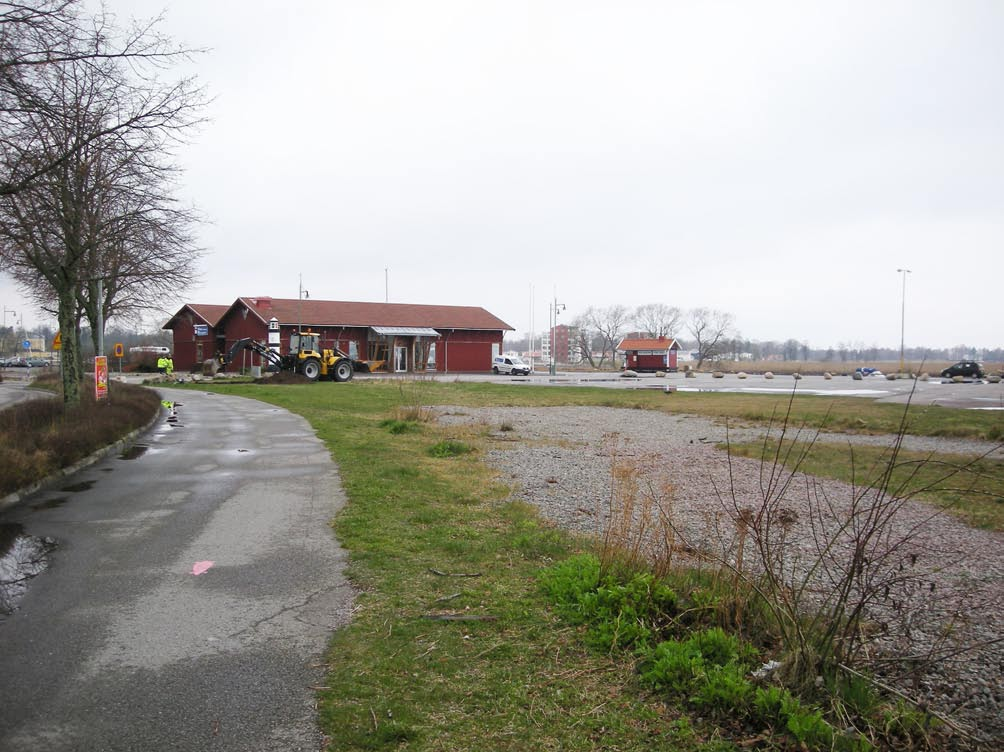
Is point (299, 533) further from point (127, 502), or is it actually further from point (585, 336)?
point (585, 336)

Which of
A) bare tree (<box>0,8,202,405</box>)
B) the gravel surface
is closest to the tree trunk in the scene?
bare tree (<box>0,8,202,405</box>)

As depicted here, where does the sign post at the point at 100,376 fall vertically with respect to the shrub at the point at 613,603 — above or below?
above

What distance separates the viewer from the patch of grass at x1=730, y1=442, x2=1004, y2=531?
8.68 meters

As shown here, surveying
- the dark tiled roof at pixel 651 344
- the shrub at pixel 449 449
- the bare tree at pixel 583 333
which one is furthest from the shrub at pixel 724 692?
the bare tree at pixel 583 333

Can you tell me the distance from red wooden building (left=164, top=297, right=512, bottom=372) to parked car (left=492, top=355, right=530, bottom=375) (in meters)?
1.30

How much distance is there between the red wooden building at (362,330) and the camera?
55469 mm

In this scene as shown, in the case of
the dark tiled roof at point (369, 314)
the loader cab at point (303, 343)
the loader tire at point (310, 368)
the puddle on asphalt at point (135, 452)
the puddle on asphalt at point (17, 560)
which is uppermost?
the dark tiled roof at point (369, 314)

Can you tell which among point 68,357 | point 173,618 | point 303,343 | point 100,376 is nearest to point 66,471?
point 68,357

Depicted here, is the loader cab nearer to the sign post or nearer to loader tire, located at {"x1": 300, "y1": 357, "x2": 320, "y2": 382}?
loader tire, located at {"x1": 300, "y1": 357, "x2": 320, "y2": 382}

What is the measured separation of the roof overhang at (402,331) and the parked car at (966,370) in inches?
1604

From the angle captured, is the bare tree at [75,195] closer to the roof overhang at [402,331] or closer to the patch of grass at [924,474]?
the patch of grass at [924,474]

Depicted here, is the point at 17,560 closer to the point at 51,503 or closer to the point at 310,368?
the point at 51,503

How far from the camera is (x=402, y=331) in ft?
190

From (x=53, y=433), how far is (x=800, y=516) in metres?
11.9
